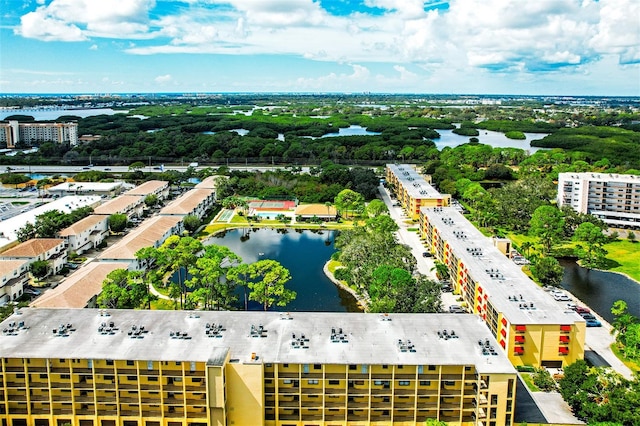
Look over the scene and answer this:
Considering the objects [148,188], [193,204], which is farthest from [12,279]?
[148,188]

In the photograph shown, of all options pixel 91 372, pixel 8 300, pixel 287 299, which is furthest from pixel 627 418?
pixel 8 300

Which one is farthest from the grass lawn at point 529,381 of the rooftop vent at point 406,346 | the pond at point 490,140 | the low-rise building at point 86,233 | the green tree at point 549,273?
the pond at point 490,140

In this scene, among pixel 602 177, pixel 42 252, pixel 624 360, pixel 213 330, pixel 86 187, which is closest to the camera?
pixel 213 330

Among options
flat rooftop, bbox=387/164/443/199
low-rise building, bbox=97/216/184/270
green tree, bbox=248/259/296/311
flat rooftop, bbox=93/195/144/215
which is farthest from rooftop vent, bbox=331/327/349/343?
flat rooftop, bbox=93/195/144/215

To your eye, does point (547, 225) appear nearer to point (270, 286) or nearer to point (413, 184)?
point (413, 184)

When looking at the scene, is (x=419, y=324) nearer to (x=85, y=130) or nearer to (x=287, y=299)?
(x=287, y=299)

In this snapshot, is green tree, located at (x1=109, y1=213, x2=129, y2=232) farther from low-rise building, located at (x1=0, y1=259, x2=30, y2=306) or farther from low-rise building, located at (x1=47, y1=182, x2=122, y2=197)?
low-rise building, located at (x1=47, y1=182, x2=122, y2=197)
